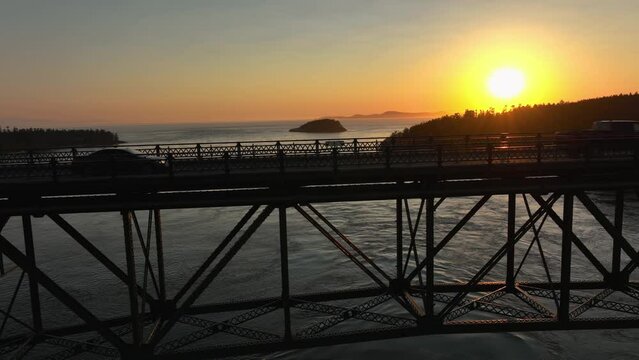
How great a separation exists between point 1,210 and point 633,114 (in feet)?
335

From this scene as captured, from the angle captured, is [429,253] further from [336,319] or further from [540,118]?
[540,118]

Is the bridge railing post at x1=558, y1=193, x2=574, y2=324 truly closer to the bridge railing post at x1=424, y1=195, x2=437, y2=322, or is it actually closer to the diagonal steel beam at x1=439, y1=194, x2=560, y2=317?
the diagonal steel beam at x1=439, y1=194, x2=560, y2=317

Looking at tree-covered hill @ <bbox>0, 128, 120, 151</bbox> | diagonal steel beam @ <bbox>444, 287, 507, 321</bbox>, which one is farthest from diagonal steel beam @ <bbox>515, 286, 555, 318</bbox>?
tree-covered hill @ <bbox>0, 128, 120, 151</bbox>

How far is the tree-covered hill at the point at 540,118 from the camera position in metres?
82.6

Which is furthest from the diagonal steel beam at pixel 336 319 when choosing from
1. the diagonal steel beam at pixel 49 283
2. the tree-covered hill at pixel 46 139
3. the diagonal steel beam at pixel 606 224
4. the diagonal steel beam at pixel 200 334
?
the tree-covered hill at pixel 46 139

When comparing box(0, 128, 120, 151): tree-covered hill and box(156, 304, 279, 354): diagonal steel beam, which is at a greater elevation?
box(0, 128, 120, 151): tree-covered hill

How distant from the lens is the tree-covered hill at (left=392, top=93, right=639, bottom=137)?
82.6 m

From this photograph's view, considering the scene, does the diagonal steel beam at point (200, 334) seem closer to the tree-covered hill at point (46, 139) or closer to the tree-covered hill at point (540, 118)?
the tree-covered hill at point (540, 118)

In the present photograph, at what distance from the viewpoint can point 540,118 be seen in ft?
295

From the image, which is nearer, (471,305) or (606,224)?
(606,224)

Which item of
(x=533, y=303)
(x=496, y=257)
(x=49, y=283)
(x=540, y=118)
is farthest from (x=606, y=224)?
(x=540, y=118)

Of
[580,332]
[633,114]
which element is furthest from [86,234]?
[633,114]

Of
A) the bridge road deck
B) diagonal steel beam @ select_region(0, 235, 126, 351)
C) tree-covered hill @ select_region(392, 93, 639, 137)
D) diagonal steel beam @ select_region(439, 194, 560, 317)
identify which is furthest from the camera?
tree-covered hill @ select_region(392, 93, 639, 137)

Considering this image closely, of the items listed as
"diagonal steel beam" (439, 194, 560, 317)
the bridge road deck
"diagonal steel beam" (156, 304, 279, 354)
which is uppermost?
the bridge road deck
